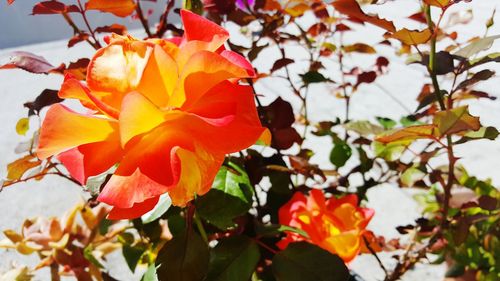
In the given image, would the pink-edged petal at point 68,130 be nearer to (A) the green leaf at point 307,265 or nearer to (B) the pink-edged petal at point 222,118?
(B) the pink-edged petal at point 222,118

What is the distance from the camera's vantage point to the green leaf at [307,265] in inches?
12.2

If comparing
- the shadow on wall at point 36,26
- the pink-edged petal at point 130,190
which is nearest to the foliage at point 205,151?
the pink-edged petal at point 130,190

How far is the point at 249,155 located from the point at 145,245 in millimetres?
155

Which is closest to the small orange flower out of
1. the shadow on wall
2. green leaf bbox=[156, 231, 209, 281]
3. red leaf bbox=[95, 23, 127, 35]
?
green leaf bbox=[156, 231, 209, 281]

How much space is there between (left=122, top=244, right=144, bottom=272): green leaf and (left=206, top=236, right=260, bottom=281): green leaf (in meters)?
0.17

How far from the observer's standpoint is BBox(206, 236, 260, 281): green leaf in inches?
12.5

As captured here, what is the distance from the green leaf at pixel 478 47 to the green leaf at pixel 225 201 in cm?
19

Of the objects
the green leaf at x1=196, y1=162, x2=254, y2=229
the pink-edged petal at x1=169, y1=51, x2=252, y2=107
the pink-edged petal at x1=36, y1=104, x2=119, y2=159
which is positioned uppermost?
the pink-edged petal at x1=169, y1=51, x2=252, y2=107

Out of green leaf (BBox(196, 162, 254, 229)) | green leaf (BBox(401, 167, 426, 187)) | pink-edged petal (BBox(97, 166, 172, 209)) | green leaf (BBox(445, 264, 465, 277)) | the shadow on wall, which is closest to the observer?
pink-edged petal (BBox(97, 166, 172, 209))

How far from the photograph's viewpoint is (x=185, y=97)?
22 centimetres

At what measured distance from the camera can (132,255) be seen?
0.48m

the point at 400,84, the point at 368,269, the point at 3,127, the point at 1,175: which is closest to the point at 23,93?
the point at 3,127

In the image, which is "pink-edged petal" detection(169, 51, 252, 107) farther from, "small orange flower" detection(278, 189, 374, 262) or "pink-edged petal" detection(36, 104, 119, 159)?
"small orange flower" detection(278, 189, 374, 262)

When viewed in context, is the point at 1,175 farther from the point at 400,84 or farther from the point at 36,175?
the point at 400,84
